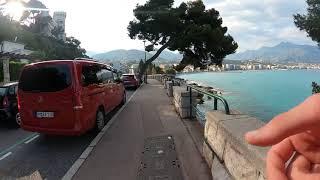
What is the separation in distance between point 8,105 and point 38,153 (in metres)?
4.52

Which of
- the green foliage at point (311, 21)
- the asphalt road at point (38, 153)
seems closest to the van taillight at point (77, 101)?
the asphalt road at point (38, 153)

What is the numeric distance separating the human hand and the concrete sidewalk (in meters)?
5.17

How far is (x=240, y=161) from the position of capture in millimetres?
3996

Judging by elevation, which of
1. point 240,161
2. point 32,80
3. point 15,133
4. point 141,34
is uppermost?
point 141,34

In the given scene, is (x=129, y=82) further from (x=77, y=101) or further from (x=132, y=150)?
(x=132, y=150)

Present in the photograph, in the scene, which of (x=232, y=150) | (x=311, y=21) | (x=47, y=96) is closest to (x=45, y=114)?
(x=47, y=96)

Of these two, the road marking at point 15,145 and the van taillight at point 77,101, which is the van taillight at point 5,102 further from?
the van taillight at point 77,101

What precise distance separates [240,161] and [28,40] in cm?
9151

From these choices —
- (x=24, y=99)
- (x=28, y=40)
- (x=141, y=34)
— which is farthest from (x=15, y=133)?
(x=28, y=40)

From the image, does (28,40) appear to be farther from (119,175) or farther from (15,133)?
(119,175)

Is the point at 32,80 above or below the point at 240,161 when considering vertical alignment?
above

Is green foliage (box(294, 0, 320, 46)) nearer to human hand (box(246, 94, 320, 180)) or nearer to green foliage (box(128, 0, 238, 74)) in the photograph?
green foliage (box(128, 0, 238, 74))

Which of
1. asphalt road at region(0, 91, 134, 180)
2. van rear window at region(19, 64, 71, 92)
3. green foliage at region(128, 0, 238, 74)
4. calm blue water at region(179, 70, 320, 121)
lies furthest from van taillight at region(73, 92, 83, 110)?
green foliage at region(128, 0, 238, 74)

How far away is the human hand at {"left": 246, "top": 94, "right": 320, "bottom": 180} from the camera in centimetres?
77
